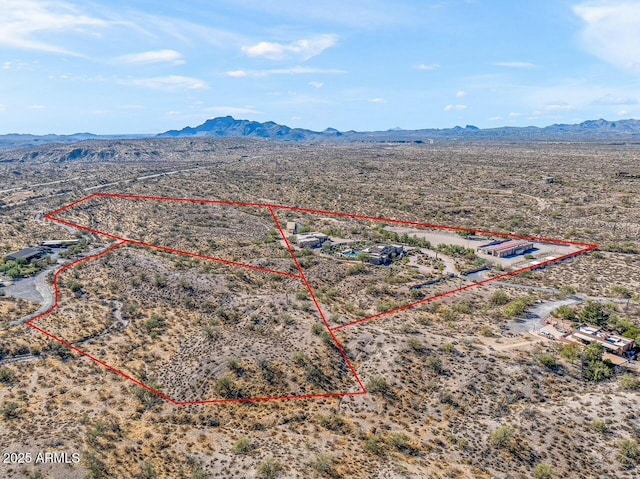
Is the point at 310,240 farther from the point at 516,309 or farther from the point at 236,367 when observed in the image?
the point at 236,367

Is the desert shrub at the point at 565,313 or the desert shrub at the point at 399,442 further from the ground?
the desert shrub at the point at 565,313

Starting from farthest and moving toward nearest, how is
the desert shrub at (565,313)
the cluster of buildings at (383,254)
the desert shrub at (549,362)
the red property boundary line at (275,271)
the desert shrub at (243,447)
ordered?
the cluster of buildings at (383,254)
the desert shrub at (565,313)
the desert shrub at (549,362)
the red property boundary line at (275,271)
the desert shrub at (243,447)

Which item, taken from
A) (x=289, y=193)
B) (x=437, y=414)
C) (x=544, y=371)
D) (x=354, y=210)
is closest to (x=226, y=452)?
(x=437, y=414)

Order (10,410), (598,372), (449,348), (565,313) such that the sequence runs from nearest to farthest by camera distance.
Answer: (10,410) → (598,372) → (449,348) → (565,313)

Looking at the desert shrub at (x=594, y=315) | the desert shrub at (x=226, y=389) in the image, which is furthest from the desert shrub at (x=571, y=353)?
the desert shrub at (x=226, y=389)

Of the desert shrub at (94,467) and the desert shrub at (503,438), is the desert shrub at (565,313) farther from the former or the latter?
the desert shrub at (94,467)

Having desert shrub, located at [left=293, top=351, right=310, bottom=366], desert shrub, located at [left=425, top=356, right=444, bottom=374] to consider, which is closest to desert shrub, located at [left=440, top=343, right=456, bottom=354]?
desert shrub, located at [left=425, top=356, right=444, bottom=374]

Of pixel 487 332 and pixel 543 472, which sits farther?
pixel 487 332

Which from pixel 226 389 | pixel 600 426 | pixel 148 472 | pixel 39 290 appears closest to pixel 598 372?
pixel 600 426
